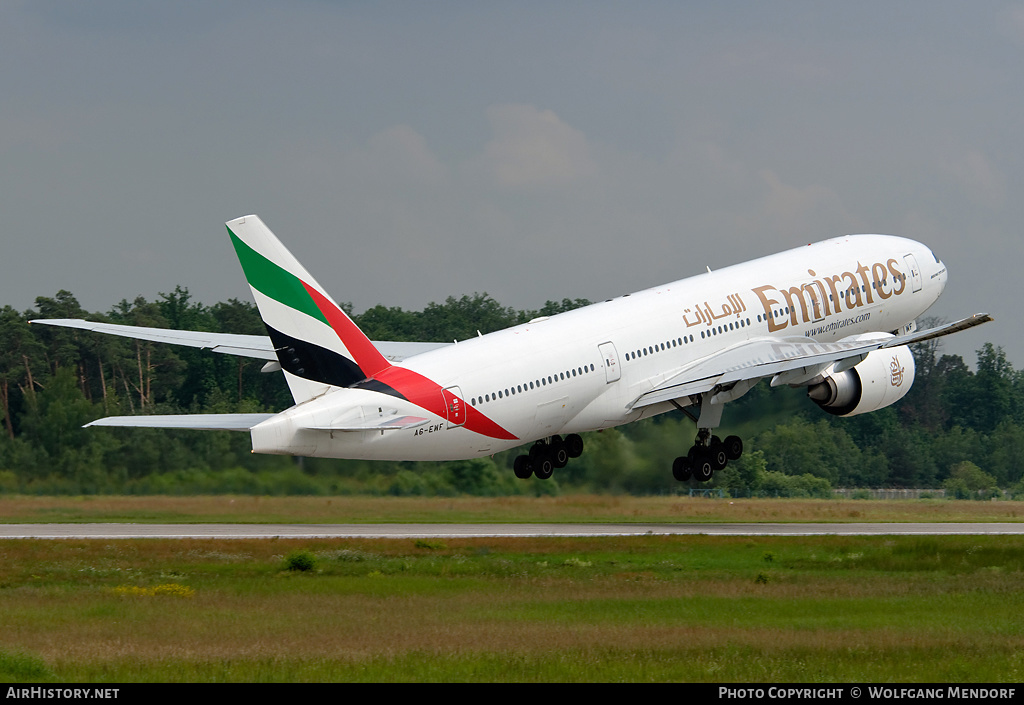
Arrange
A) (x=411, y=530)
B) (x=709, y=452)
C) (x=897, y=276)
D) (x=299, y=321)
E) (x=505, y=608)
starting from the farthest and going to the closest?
1. (x=897, y=276)
2. (x=411, y=530)
3. (x=709, y=452)
4. (x=299, y=321)
5. (x=505, y=608)

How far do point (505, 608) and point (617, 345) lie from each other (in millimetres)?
13686

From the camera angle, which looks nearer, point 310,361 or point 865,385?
point 310,361

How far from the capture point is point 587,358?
41531mm

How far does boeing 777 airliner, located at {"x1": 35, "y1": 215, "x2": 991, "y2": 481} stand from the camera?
35.8 metres

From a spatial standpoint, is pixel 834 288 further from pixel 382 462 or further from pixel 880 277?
pixel 382 462

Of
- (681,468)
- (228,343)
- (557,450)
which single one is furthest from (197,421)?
(681,468)

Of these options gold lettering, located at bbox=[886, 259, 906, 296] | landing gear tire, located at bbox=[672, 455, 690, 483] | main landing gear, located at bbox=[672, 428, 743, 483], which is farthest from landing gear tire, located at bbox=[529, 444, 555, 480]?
gold lettering, located at bbox=[886, 259, 906, 296]

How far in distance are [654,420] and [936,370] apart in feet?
265

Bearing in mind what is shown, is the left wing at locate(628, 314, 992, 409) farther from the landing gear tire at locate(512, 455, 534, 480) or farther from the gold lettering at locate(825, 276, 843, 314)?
the landing gear tire at locate(512, 455, 534, 480)

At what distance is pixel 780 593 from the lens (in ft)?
108

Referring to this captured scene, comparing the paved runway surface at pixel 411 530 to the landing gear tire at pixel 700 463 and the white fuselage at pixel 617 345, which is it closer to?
the landing gear tire at pixel 700 463

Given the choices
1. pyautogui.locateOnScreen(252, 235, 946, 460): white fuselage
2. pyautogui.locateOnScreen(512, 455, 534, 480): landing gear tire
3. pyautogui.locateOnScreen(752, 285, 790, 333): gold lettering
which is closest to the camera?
pyautogui.locateOnScreen(252, 235, 946, 460): white fuselage

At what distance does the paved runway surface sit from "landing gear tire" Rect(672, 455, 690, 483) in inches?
71.2
